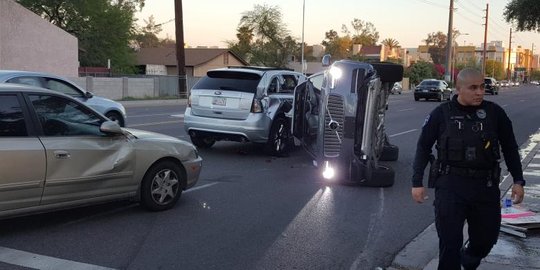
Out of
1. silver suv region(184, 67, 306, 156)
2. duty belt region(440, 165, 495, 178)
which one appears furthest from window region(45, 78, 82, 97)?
duty belt region(440, 165, 495, 178)

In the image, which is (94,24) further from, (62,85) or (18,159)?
(18,159)

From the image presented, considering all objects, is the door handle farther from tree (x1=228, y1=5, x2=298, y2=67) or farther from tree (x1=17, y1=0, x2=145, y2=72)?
tree (x1=228, y1=5, x2=298, y2=67)

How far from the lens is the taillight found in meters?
10.6

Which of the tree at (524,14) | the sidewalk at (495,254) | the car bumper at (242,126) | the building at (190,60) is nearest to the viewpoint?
the sidewalk at (495,254)

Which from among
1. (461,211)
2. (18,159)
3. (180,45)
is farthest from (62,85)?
(180,45)

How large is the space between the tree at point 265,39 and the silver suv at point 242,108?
197 ft

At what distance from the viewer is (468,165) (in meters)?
3.97

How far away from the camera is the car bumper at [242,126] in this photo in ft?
34.8

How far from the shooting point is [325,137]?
8.16 metres

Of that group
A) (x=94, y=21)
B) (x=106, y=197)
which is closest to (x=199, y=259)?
(x=106, y=197)

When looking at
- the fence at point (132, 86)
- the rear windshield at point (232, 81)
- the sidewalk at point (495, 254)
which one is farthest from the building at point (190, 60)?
the sidewalk at point (495, 254)

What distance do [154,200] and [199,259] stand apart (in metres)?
1.65

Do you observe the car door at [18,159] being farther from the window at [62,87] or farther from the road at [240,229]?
the window at [62,87]

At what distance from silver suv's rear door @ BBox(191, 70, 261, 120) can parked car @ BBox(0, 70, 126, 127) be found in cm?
217
